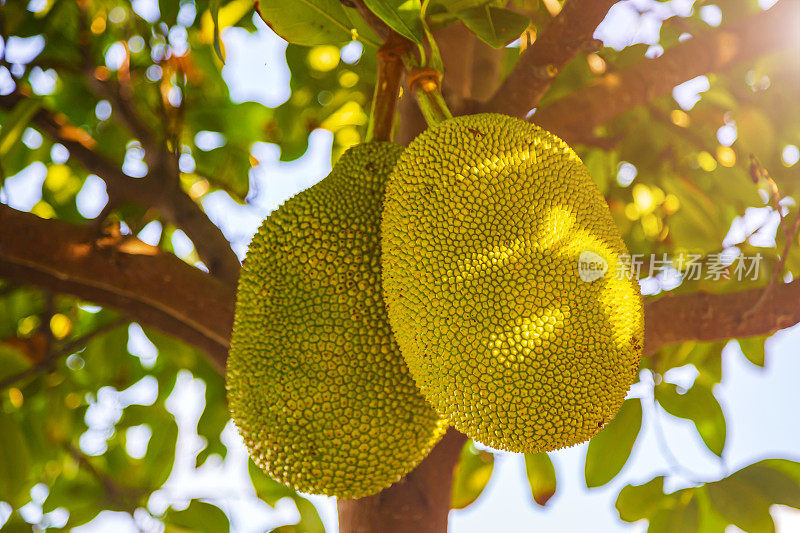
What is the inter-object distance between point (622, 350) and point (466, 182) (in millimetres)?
230

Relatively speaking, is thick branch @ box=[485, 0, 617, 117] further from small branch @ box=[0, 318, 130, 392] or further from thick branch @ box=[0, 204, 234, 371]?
small branch @ box=[0, 318, 130, 392]

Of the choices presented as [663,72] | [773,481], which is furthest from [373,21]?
[773,481]

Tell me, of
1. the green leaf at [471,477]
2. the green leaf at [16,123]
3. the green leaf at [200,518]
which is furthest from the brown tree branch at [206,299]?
the green leaf at [471,477]

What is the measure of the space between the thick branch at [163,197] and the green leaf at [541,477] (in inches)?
27.3

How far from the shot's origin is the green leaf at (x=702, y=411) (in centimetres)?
119

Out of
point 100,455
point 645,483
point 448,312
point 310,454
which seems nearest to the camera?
point 448,312

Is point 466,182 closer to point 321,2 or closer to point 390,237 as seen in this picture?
point 390,237

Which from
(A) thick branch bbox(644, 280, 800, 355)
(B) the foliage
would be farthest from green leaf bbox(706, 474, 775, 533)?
(A) thick branch bbox(644, 280, 800, 355)

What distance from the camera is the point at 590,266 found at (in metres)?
0.68

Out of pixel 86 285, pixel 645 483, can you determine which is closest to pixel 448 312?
pixel 645 483

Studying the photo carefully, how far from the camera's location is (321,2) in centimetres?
86

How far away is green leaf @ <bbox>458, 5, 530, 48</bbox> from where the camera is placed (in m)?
0.81

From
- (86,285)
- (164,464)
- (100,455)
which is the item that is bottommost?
(100,455)

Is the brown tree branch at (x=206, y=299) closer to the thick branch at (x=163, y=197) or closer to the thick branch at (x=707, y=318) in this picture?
the thick branch at (x=707, y=318)
